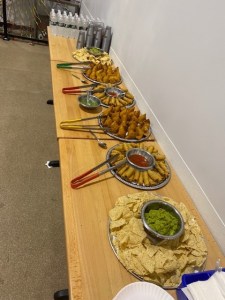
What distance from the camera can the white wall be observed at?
0.90 meters

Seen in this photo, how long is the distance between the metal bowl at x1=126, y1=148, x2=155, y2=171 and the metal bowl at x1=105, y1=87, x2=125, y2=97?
0.58m

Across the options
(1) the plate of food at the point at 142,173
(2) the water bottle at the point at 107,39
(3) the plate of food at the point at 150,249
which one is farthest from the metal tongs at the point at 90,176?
(2) the water bottle at the point at 107,39

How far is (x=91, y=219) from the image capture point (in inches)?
34.0

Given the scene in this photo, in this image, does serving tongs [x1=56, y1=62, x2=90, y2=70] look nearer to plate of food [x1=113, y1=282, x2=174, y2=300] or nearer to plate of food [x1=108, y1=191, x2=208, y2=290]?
plate of food [x1=108, y1=191, x2=208, y2=290]

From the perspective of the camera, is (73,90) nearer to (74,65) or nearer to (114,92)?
(114,92)

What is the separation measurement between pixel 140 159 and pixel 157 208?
1.00 feet

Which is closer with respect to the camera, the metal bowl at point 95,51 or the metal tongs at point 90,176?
the metal tongs at point 90,176

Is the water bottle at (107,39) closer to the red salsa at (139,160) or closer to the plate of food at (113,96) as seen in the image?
the plate of food at (113,96)

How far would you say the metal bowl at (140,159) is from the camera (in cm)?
107

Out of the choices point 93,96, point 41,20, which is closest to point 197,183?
point 93,96

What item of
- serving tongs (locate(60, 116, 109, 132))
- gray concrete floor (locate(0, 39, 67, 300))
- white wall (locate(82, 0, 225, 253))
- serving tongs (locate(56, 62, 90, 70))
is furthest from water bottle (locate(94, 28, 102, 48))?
serving tongs (locate(60, 116, 109, 132))

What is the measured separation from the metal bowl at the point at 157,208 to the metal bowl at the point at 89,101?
2.46ft

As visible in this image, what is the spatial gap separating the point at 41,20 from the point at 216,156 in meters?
4.01

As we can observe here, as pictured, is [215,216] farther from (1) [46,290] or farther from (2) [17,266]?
(2) [17,266]
